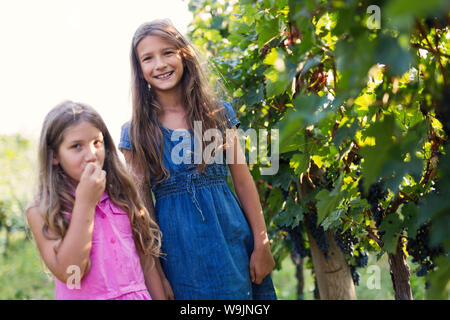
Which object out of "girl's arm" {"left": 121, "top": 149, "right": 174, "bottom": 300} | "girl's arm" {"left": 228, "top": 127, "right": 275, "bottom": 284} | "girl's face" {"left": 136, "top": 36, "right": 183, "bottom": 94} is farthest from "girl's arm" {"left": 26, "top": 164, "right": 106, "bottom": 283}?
"girl's arm" {"left": 228, "top": 127, "right": 275, "bottom": 284}

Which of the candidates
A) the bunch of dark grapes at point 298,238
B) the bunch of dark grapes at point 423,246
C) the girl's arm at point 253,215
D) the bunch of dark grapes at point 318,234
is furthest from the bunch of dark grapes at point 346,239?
the bunch of dark grapes at point 423,246

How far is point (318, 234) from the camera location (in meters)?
2.75

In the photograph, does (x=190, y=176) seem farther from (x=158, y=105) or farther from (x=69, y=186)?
(x=69, y=186)

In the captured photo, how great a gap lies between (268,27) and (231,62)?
1267 mm

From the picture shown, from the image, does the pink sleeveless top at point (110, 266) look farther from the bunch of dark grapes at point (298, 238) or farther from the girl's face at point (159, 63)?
the bunch of dark grapes at point (298, 238)

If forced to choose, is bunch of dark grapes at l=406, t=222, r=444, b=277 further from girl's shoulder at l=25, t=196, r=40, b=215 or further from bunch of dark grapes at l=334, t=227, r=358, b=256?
girl's shoulder at l=25, t=196, r=40, b=215

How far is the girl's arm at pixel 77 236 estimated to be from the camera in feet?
5.70

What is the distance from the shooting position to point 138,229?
2.02 metres

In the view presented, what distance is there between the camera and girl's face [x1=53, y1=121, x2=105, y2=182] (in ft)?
6.25

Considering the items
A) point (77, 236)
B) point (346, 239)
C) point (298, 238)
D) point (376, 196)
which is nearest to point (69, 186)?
point (77, 236)

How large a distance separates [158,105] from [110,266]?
804mm

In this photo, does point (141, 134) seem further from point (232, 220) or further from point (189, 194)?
point (232, 220)

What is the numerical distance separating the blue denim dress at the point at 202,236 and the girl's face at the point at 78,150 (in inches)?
12.4

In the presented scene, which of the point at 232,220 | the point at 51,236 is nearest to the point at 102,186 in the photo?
the point at 51,236
